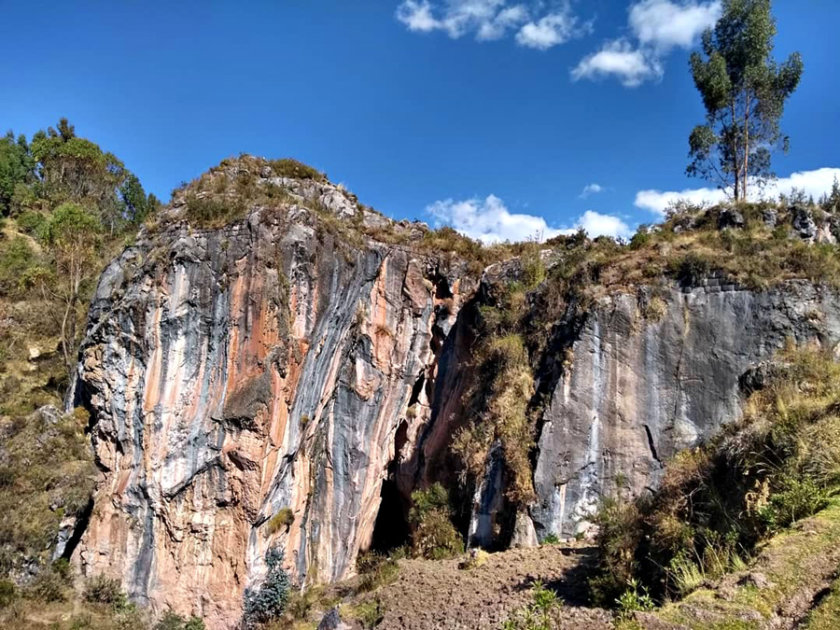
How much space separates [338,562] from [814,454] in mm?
14556

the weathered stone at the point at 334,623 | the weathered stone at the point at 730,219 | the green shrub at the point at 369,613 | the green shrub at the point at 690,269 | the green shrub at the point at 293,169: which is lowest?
the weathered stone at the point at 334,623

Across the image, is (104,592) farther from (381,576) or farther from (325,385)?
(325,385)

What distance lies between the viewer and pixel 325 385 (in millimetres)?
17859

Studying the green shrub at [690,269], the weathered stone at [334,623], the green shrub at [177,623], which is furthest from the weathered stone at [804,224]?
the green shrub at [177,623]

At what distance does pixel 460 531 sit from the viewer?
14.6 m

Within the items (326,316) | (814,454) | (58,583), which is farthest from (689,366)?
(58,583)

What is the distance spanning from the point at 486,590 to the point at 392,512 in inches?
437

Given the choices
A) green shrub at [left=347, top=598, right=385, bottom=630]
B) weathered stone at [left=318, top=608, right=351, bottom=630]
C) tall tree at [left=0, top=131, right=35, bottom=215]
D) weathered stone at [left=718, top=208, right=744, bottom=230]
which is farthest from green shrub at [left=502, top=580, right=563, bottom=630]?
tall tree at [left=0, top=131, right=35, bottom=215]

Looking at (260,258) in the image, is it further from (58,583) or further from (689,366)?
(689,366)

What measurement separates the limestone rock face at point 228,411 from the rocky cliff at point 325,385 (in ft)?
0.17

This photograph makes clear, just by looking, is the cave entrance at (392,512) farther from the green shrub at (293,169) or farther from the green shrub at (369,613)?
the green shrub at (293,169)

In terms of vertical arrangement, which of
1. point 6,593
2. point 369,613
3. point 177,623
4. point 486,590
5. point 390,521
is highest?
point 486,590

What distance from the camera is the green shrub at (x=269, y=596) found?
15.1 metres

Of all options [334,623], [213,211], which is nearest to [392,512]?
[334,623]
